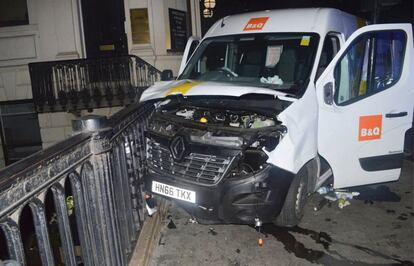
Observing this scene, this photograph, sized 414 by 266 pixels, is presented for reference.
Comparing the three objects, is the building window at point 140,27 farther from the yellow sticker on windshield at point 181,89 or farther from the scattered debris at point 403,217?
the scattered debris at point 403,217

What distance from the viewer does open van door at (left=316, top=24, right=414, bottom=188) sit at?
3.72 meters

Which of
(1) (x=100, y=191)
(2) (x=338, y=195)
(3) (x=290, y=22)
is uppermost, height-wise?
(3) (x=290, y=22)

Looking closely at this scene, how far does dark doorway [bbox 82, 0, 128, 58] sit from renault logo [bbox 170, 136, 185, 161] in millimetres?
9456

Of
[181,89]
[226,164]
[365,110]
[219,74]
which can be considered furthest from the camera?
[219,74]

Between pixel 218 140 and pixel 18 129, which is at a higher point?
pixel 218 140

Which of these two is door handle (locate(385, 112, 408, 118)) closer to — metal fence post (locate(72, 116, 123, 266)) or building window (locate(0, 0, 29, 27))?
metal fence post (locate(72, 116, 123, 266))

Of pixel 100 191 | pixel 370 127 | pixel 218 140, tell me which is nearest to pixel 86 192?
pixel 100 191

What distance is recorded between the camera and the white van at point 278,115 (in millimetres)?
3129

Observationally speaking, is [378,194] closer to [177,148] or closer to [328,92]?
[328,92]

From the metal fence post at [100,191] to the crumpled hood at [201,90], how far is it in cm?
134

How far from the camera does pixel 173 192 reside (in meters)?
3.39

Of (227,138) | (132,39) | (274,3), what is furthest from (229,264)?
(274,3)

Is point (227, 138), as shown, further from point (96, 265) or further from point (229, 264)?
point (96, 265)

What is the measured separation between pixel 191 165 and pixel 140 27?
964 centimetres
